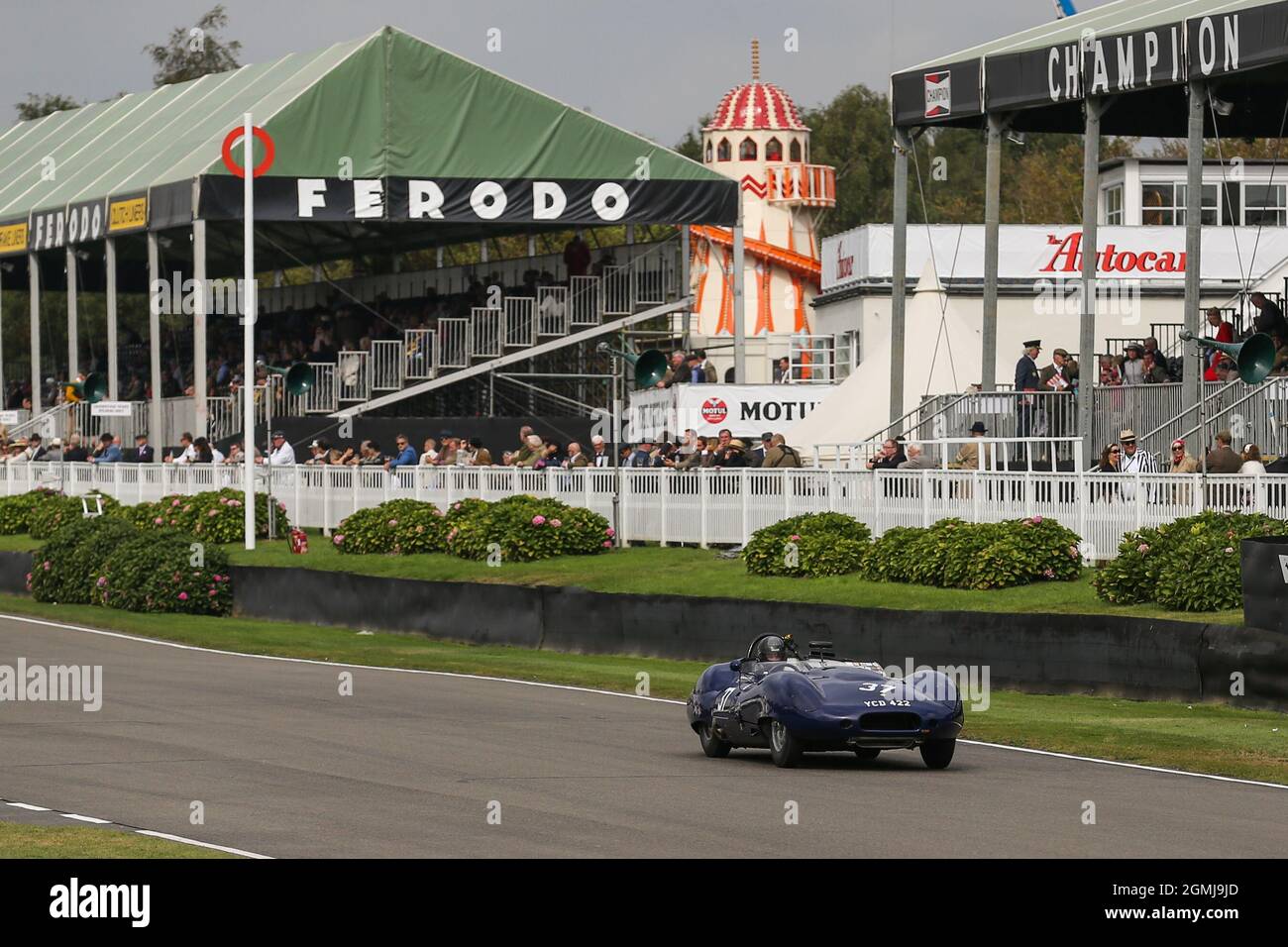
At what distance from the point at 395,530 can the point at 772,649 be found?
1835 centimetres

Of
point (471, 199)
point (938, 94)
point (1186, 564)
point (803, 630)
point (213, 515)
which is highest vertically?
point (471, 199)

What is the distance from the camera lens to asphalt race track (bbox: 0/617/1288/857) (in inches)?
494

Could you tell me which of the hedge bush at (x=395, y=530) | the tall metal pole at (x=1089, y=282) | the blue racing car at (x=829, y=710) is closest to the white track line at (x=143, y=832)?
the blue racing car at (x=829, y=710)

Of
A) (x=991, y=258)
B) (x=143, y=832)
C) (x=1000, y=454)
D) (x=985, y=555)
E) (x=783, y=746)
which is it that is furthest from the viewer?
(x=991, y=258)

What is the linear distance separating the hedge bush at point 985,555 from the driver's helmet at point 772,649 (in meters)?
8.12

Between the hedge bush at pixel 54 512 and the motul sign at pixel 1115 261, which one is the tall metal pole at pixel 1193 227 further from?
the hedge bush at pixel 54 512

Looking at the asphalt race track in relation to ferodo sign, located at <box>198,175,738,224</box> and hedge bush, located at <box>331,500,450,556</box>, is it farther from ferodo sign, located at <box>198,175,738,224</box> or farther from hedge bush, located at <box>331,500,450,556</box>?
ferodo sign, located at <box>198,175,738,224</box>

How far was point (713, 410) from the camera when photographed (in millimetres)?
40594

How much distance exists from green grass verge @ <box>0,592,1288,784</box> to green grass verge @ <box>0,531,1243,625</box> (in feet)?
3.85

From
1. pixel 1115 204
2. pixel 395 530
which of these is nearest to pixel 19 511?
pixel 395 530

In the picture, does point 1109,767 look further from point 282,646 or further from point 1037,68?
point 1037,68

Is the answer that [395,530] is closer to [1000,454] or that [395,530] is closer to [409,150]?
[1000,454]

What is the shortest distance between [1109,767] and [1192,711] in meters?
4.03
